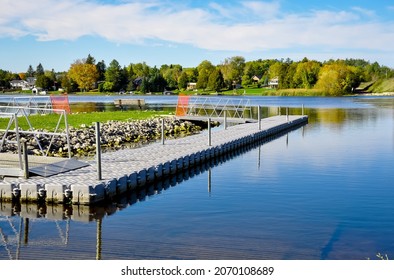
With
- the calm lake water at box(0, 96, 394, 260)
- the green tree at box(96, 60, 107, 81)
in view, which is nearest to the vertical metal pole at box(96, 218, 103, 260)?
the calm lake water at box(0, 96, 394, 260)

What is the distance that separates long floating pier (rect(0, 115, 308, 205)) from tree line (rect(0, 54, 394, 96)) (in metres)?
78.3

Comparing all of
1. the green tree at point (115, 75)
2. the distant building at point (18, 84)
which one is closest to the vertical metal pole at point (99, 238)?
the green tree at point (115, 75)

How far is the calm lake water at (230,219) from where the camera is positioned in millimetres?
8398

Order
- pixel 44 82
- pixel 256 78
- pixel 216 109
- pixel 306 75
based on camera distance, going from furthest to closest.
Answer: pixel 256 78 → pixel 306 75 → pixel 44 82 → pixel 216 109

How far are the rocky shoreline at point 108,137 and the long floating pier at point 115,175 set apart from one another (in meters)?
2.62

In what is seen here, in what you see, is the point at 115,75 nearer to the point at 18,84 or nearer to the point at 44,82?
the point at 44,82

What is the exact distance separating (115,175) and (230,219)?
3.49 metres

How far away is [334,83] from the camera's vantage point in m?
92.6

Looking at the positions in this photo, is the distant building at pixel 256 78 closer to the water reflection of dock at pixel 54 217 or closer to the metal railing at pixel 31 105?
the metal railing at pixel 31 105

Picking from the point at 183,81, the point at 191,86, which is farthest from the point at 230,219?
the point at 191,86

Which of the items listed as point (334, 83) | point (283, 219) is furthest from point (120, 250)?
point (334, 83)

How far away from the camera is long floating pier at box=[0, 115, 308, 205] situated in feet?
36.4

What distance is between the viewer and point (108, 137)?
22891 millimetres
